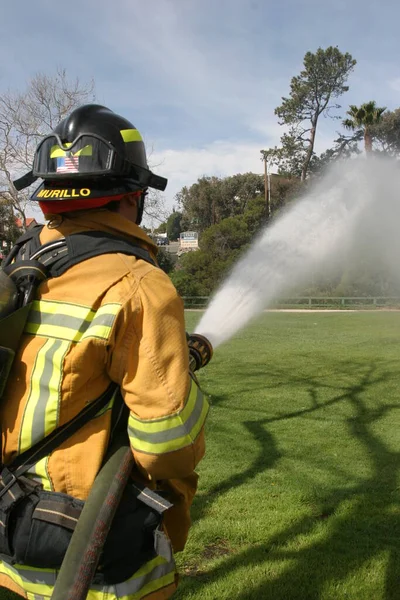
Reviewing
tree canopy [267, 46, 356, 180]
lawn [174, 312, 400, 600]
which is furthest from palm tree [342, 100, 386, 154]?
lawn [174, 312, 400, 600]

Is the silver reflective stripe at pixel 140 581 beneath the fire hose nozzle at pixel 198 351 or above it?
beneath

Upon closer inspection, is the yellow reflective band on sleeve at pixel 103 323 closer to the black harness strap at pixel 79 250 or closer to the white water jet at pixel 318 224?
the black harness strap at pixel 79 250

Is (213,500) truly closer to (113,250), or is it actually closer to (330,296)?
(113,250)

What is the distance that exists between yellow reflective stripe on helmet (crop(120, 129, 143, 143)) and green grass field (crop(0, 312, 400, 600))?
260 centimetres

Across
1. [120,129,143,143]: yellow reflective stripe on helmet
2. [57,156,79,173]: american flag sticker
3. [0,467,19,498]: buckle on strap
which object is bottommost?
[0,467,19,498]: buckle on strap

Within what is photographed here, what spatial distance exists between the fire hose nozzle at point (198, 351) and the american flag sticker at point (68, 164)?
86cm

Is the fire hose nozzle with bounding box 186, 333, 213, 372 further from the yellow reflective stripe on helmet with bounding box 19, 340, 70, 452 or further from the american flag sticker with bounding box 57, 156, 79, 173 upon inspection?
the american flag sticker with bounding box 57, 156, 79, 173

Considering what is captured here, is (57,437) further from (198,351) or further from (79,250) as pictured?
(198,351)

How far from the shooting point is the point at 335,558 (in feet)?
12.0

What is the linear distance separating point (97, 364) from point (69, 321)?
5.9 inches

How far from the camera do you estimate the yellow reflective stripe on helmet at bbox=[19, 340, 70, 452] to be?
1.59 meters

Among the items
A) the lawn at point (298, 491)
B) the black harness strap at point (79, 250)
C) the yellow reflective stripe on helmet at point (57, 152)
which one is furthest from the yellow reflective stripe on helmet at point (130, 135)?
the lawn at point (298, 491)

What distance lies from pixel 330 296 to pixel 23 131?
18.0 metres

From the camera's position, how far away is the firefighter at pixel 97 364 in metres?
1.56
